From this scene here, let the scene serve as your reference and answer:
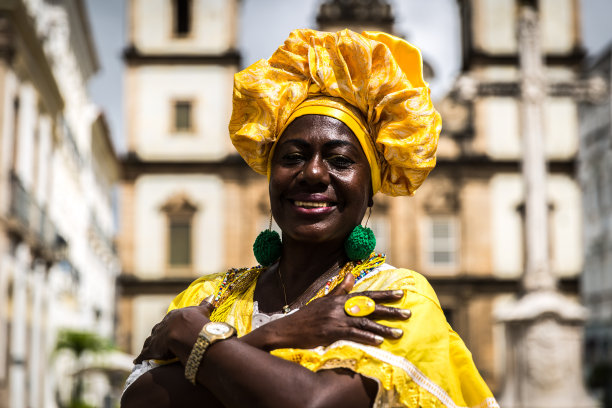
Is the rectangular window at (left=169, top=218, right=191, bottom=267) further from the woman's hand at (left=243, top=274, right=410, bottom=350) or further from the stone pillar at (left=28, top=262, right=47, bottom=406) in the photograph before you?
the woman's hand at (left=243, top=274, right=410, bottom=350)

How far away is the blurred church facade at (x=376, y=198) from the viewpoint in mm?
30469

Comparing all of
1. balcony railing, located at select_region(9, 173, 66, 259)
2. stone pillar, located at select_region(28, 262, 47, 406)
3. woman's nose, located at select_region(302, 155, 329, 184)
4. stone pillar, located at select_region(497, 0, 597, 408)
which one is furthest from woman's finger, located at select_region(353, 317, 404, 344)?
stone pillar, located at select_region(28, 262, 47, 406)

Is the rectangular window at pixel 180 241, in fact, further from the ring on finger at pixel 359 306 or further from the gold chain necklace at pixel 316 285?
the ring on finger at pixel 359 306

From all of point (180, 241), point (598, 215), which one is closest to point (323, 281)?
point (180, 241)

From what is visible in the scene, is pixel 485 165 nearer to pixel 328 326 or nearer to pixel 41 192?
pixel 41 192

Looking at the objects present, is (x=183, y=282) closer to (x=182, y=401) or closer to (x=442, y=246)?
(x=442, y=246)

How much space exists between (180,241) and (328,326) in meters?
29.1

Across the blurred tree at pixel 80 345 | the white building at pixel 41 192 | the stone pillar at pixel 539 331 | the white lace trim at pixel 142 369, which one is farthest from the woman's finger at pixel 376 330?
the blurred tree at pixel 80 345

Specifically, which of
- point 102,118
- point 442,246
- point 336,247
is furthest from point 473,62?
point 336,247

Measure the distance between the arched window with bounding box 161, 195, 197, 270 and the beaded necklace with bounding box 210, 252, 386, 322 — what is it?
28369 millimetres

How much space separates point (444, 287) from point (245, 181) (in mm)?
7489

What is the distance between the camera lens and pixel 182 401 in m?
1.99

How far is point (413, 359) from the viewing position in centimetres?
190

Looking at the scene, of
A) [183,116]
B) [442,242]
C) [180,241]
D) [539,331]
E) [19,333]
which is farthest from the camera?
[183,116]
